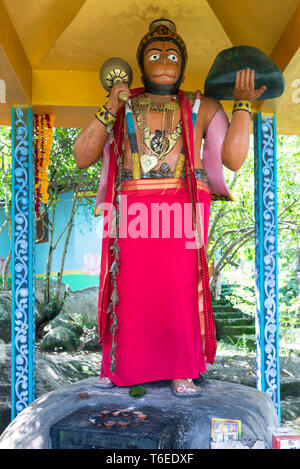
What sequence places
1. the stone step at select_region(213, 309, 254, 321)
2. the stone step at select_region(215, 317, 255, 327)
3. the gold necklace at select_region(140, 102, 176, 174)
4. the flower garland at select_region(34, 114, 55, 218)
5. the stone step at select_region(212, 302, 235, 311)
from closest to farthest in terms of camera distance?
the gold necklace at select_region(140, 102, 176, 174) → the flower garland at select_region(34, 114, 55, 218) → the stone step at select_region(215, 317, 255, 327) → the stone step at select_region(213, 309, 254, 321) → the stone step at select_region(212, 302, 235, 311)

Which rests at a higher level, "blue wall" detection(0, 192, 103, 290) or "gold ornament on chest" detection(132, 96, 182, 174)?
"gold ornament on chest" detection(132, 96, 182, 174)

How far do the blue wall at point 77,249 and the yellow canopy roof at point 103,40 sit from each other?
19.8ft

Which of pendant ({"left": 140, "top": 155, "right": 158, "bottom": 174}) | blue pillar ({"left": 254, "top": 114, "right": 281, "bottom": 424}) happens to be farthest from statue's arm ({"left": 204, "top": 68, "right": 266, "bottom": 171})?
blue pillar ({"left": 254, "top": 114, "right": 281, "bottom": 424})

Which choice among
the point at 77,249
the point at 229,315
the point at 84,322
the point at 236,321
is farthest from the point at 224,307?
the point at 77,249

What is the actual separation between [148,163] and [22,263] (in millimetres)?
1522

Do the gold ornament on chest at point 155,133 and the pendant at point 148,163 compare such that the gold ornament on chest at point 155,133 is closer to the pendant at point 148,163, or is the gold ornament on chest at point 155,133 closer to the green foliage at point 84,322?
the pendant at point 148,163

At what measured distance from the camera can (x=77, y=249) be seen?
10039 millimetres

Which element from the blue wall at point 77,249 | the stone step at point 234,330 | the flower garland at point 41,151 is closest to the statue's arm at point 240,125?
the flower garland at point 41,151

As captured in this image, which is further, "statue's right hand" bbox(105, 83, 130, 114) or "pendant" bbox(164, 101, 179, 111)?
"pendant" bbox(164, 101, 179, 111)

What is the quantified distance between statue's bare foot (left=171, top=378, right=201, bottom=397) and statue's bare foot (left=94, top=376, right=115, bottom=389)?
0.37 m

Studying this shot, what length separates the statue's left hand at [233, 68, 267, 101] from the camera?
2773mm

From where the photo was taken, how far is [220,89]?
115 inches

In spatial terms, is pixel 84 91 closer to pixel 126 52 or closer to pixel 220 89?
pixel 126 52

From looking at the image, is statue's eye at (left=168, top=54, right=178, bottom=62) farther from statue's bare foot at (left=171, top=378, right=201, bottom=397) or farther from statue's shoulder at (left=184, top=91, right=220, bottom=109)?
statue's bare foot at (left=171, top=378, right=201, bottom=397)
